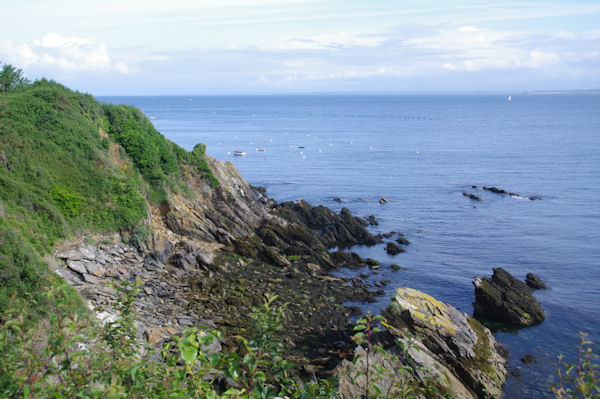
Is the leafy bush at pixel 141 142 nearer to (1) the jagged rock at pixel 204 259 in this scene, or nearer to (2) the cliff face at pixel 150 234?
(2) the cliff face at pixel 150 234

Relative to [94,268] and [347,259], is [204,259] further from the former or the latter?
[347,259]

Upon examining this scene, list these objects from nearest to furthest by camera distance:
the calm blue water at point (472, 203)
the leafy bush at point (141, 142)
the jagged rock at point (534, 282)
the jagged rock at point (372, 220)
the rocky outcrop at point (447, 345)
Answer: the rocky outcrop at point (447, 345), the calm blue water at point (472, 203), the jagged rock at point (534, 282), the leafy bush at point (141, 142), the jagged rock at point (372, 220)

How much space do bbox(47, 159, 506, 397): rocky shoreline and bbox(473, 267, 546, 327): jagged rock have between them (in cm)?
418

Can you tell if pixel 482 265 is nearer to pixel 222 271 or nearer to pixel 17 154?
pixel 222 271

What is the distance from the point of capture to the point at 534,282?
30266mm

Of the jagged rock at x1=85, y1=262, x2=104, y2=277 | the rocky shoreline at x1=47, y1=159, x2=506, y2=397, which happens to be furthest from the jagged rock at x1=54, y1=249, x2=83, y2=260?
the jagged rock at x1=85, y1=262, x2=104, y2=277

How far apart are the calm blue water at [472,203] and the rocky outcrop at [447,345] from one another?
1418mm

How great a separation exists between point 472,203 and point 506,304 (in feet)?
91.4

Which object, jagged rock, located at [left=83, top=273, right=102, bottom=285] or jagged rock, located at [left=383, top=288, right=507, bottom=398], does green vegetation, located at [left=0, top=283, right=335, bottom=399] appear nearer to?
jagged rock, located at [left=383, top=288, right=507, bottom=398]

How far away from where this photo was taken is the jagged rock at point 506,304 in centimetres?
2553

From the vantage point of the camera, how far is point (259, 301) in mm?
24594

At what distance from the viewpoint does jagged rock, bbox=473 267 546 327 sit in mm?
25531

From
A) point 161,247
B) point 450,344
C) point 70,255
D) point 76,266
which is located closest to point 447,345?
point 450,344

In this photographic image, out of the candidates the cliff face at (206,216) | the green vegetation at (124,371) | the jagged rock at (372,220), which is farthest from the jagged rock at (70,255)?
the jagged rock at (372,220)
